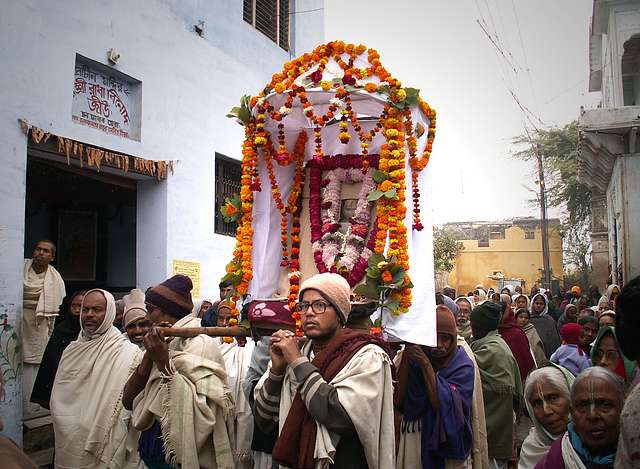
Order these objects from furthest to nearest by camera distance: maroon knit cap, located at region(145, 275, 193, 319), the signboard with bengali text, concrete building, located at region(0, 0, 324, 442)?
the signboard with bengali text, concrete building, located at region(0, 0, 324, 442), maroon knit cap, located at region(145, 275, 193, 319)

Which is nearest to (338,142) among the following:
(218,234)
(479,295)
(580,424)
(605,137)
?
(580,424)

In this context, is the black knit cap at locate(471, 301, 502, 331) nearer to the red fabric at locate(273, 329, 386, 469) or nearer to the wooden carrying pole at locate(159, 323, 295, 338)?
the wooden carrying pole at locate(159, 323, 295, 338)

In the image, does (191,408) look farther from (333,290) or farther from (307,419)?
(333,290)

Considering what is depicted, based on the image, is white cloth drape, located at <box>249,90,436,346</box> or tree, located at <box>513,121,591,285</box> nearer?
white cloth drape, located at <box>249,90,436,346</box>

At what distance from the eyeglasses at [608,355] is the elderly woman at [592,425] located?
5.06 feet

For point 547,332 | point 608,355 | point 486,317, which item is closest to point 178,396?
point 608,355

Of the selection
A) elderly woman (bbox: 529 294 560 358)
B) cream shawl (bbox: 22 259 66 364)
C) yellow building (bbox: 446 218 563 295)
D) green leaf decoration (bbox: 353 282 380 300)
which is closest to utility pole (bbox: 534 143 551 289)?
yellow building (bbox: 446 218 563 295)

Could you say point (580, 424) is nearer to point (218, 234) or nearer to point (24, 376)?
point (24, 376)

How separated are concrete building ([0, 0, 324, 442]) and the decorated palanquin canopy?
3238 millimetres

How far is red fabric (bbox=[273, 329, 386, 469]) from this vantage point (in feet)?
8.74

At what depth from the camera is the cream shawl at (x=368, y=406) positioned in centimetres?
264

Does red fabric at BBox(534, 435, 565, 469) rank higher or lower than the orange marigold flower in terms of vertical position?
lower

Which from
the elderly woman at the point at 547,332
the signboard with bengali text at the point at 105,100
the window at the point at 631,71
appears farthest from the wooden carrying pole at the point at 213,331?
the window at the point at 631,71

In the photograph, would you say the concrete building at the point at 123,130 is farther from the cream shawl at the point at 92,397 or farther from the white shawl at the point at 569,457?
the white shawl at the point at 569,457
